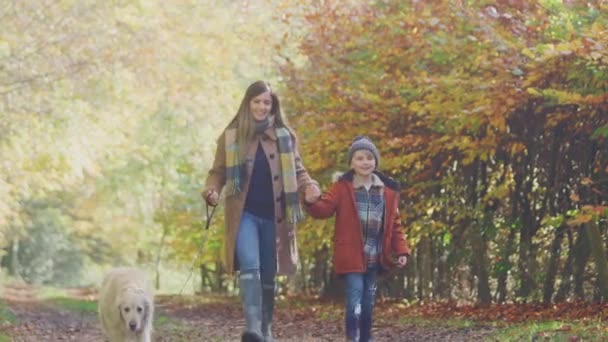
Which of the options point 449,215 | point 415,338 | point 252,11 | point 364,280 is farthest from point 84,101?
point 364,280

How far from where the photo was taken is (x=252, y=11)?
81.3 ft

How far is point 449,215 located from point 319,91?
2.57m

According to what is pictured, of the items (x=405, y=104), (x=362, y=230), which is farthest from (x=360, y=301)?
(x=405, y=104)

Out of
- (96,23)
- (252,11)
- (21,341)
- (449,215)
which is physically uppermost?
(252,11)

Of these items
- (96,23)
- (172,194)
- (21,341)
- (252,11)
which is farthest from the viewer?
(172,194)

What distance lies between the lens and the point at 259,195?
7.47 meters

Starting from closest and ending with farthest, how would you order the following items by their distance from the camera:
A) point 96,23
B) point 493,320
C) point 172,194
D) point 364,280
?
1. point 364,280
2. point 493,320
3. point 96,23
4. point 172,194

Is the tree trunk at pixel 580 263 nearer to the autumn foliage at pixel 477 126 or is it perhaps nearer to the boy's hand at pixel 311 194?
the autumn foliage at pixel 477 126

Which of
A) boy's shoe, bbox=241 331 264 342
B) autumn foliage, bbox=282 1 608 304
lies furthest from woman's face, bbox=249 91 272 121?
autumn foliage, bbox=282 1 608 304

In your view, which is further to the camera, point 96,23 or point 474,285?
point 96,23

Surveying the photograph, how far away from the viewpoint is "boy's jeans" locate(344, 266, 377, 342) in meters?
7.37

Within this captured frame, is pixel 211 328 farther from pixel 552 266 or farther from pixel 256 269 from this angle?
pixel 256 269

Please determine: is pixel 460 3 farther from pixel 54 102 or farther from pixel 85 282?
pixel 85 282

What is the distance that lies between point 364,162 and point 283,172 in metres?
0.60
